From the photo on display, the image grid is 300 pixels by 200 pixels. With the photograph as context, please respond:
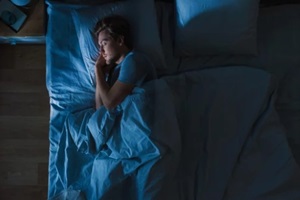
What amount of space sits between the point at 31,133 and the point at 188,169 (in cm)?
84

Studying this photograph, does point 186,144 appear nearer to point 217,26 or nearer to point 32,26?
point 217,26

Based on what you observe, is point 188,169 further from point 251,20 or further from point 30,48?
point 30,48

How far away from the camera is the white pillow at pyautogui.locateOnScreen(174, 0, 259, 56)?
1.51 metres

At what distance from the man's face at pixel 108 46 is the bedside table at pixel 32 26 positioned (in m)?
0.31

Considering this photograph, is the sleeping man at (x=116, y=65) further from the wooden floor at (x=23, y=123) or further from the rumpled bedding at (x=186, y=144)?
the wooden floor at (x=23, y=123)

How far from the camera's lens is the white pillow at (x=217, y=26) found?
151cm

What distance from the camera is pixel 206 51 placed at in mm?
1565

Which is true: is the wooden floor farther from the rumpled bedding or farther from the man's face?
the man's face

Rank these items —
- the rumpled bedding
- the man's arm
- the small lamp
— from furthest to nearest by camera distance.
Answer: the small lamp, the man's arm, the rumpled bedding

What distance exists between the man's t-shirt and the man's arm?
0.02 meters

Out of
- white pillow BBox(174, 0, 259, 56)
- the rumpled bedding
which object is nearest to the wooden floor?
the rumpled bedding

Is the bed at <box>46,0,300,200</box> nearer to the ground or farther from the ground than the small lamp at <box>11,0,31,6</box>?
nearer to the ground

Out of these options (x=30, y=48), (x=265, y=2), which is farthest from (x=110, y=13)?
(x=265, y=2)

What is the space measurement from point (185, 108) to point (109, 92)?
0.29 metres
